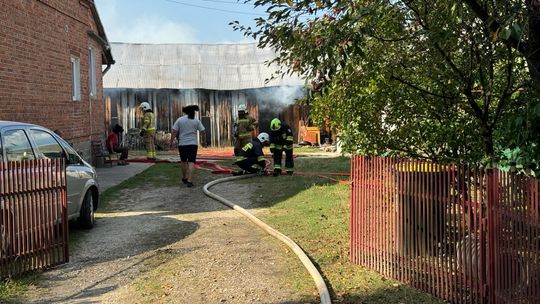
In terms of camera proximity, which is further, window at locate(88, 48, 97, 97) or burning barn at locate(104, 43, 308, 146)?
burning barn at locate(104, 43, 308, 146)

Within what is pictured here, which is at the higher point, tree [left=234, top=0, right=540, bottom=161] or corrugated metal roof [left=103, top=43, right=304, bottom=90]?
corrugated metal roof [left=103, top=43, right=304, bottom=90]

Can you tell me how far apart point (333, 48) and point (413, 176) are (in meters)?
1.58

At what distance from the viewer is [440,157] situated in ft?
20.5

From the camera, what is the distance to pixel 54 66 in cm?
1262

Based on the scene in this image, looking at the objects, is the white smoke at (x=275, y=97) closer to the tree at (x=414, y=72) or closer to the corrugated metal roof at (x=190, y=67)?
the corrugated metal roof at (x=190, y=67)

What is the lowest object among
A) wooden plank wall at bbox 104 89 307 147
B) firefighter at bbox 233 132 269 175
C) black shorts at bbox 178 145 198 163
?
firefighter at bbox 233 132 269 175

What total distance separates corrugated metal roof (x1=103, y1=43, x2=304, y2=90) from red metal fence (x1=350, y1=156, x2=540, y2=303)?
60.6 ft

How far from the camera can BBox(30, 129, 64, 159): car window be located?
682 centimetres

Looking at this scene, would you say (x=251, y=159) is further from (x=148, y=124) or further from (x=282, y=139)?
(x=148, y=124)

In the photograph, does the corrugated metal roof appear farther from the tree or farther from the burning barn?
the tree

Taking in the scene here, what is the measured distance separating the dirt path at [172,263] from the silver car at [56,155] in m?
0.39

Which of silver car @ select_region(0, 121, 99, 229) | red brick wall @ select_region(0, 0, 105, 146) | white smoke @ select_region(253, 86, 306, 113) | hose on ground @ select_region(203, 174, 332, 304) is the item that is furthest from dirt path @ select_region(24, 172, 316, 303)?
white smoke @ select_region(253, 86, 306, 113)

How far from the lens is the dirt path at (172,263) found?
502 centimetres

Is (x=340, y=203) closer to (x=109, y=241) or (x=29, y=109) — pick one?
(x=109, y=241)
